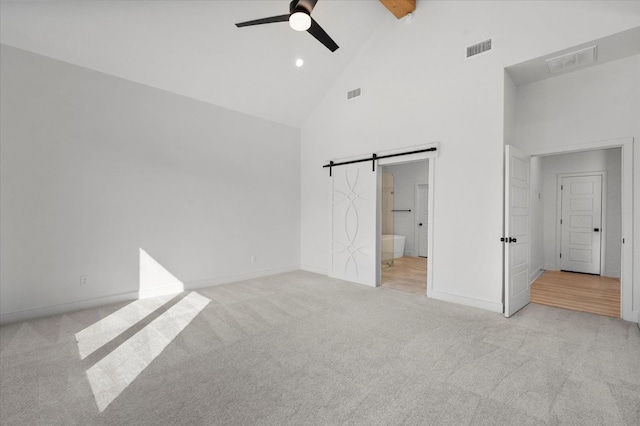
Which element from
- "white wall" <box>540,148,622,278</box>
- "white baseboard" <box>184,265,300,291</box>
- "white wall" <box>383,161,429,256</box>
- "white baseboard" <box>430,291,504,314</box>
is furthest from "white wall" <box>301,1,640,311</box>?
"white wall" <box>383,161,429,256</box>

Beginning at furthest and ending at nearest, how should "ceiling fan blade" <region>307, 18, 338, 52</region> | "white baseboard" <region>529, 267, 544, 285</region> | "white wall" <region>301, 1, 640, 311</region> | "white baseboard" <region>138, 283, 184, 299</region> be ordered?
"white baseboard" <region>529, 267, 544, 285</region>
"white baseboard" <region>138, 283, 184, 299</region>
"white wall" <region>301, 1, 640, 311</region>
"ceiling fan blade" <region>307, 18, 338, 52</region>

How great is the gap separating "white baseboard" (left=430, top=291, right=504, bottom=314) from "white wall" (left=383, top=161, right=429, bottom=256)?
424cm

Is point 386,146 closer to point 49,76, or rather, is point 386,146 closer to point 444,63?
point 444,63

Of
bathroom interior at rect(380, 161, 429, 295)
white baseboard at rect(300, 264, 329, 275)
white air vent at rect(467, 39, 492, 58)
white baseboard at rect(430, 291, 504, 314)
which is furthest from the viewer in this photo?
bathroom interior at rect(380, 161, 429, 295)

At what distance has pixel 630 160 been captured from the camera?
3.35 m

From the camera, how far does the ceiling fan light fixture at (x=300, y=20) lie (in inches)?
106

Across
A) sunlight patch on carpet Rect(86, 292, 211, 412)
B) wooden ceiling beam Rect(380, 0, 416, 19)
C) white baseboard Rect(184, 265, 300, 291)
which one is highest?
wooden ceiling beam Rect(380, 0, 416, 19)

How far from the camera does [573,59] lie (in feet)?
11.4

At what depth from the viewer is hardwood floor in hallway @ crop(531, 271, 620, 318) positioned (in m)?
3.83

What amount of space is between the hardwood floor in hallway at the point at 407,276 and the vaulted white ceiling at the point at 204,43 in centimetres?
388

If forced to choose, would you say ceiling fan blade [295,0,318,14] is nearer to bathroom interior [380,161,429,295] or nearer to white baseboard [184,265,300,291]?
white baseboard [184,265,300,291]

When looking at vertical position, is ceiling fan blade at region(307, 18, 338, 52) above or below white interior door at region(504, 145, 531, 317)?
above

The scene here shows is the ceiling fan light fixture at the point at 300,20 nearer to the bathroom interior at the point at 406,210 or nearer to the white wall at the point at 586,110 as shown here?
the white wall at the point at 586,110

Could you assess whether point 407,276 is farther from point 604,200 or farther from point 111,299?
point 111,299
